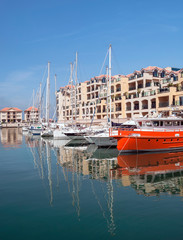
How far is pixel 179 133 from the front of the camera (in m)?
25.9

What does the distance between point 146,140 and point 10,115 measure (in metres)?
148

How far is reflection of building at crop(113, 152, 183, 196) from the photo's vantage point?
13398 mm

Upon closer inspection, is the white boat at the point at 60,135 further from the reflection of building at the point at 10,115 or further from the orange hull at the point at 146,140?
the reflection of building at the point at 10,115

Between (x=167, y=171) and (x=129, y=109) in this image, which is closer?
(x=167, y=171)

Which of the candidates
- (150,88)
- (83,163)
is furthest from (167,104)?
(83,163)

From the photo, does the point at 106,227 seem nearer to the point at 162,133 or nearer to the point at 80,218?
the point at 80,218

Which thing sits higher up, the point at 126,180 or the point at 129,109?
the point at 129,109

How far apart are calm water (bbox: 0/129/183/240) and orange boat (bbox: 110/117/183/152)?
4772mm

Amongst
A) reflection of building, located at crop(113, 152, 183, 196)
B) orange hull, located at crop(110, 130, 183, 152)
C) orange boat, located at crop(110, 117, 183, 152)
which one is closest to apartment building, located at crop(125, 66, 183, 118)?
orange boat, located at crop(110, 117, 183, 152)

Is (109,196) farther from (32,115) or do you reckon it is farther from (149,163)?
(32,115)

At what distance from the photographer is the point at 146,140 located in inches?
963

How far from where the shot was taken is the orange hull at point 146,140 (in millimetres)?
24141

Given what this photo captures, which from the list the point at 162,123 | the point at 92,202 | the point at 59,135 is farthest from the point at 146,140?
the point at 59,135

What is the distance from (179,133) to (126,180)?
42.9 ft
